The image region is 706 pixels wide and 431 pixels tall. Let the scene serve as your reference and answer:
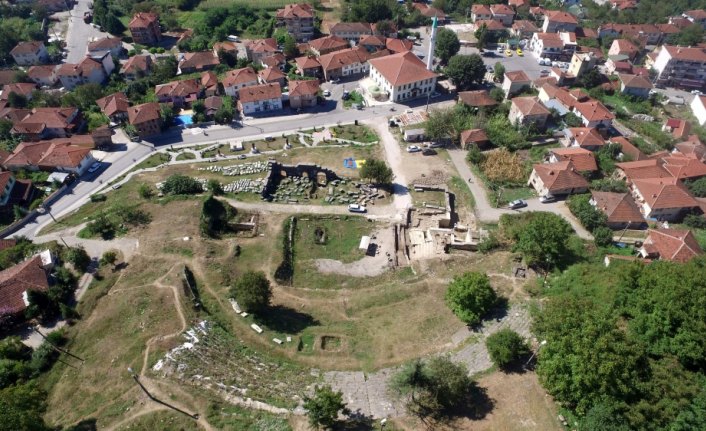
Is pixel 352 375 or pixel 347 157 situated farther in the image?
pixel 347 157

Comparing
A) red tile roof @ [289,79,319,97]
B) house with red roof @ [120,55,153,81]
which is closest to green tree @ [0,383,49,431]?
red tile roof @ [289,79,319,97]

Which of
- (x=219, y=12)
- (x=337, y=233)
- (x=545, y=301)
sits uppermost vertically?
(x=219, y=12)

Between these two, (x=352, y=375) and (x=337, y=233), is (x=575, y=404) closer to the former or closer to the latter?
(x=352, y=375)

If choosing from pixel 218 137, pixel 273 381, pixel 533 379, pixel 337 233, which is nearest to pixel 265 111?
pixel 218 137

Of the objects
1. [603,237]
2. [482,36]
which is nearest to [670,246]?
[603,237]

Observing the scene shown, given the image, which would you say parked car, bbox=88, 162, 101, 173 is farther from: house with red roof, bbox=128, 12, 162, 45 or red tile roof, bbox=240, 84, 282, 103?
house with red roof, bbox=128, 12, 162, 45

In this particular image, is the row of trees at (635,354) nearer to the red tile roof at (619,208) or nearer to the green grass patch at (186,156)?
the red tile roof at (619,208)

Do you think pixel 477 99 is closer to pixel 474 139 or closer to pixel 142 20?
pixel 474 139

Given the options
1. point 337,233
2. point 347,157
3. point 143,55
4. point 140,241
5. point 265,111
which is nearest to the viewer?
point 140,241
